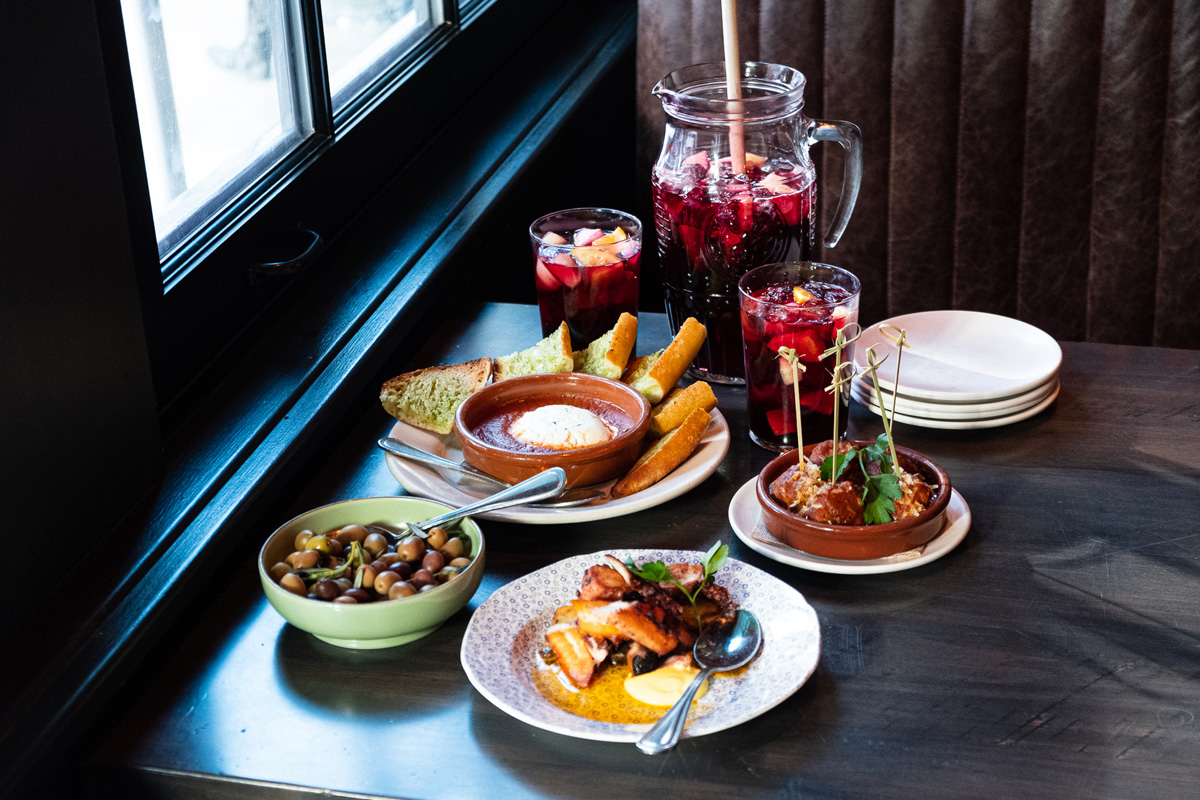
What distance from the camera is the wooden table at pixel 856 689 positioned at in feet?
2.51

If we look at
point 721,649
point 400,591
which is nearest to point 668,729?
point 721,649

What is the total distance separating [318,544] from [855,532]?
0.42 m

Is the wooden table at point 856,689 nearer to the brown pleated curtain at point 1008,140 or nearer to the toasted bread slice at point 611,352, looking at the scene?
the toasted bread slice at point 611,352

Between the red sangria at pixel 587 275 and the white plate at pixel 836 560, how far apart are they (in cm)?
32

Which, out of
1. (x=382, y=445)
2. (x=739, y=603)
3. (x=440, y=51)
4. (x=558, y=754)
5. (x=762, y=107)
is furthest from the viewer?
(x=440, y=51)

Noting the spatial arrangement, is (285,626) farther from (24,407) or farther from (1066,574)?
(1066,574)

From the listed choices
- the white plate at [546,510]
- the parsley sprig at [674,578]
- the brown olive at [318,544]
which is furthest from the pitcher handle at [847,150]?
the brown olive at [318,544]

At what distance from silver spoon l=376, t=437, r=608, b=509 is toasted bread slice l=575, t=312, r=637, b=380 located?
0.55ft

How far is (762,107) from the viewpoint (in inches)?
49.0

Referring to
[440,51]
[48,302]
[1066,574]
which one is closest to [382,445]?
[48,302]

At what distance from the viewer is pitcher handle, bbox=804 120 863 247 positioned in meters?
1.36

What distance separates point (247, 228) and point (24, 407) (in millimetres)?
497

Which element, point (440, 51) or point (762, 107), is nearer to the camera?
point (762, 107)

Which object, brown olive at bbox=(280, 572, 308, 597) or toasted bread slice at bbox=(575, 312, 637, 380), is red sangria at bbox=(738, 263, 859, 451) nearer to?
toasted bread slice at bbox=(575, 312, 637, 380)
